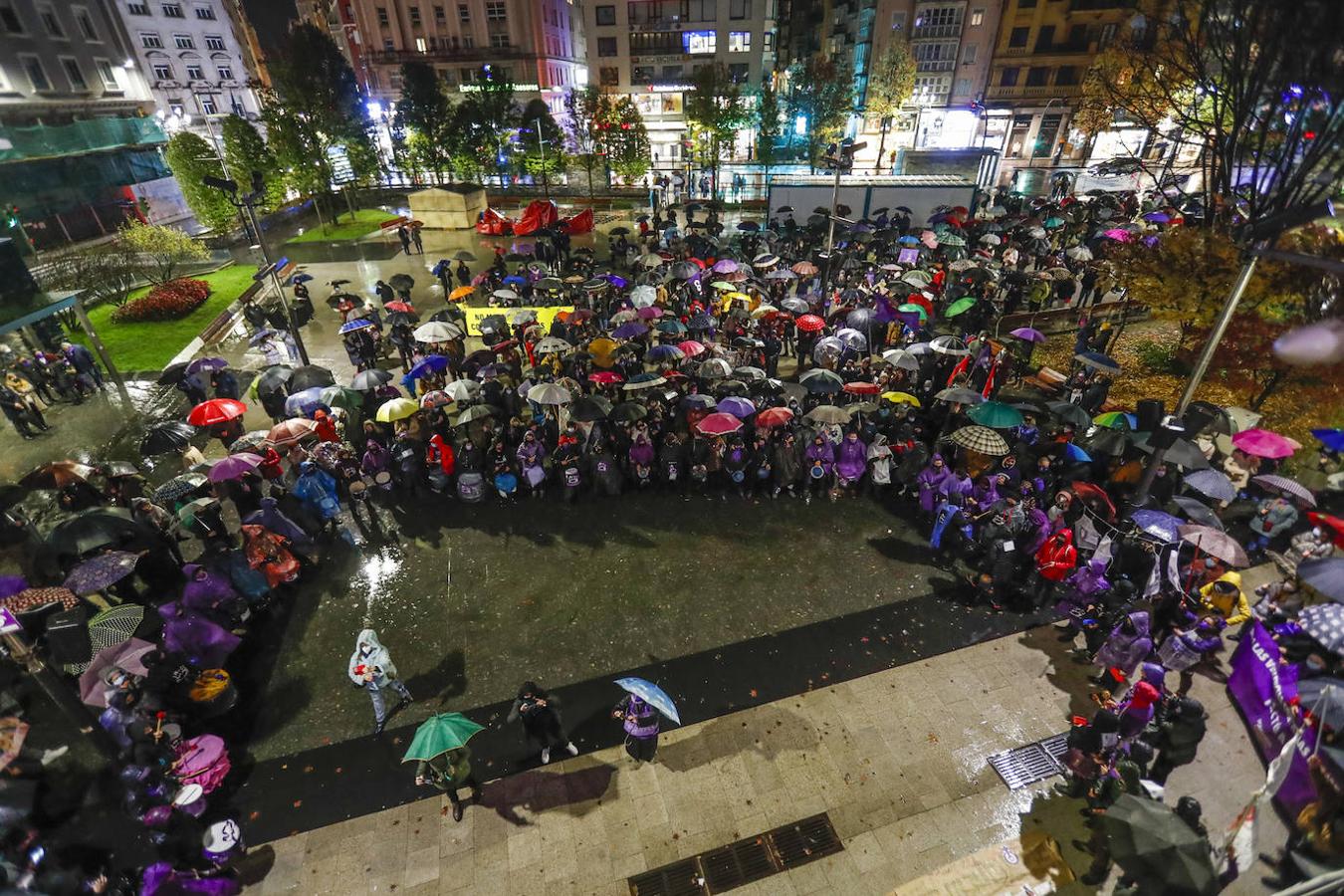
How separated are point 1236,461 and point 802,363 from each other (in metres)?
9.86

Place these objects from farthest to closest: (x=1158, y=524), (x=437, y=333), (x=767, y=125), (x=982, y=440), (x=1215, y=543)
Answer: (x=767, y=125), (x=437, y=333), (x=982, y=440), (x=1158, y=524), (x=1215, y=543)

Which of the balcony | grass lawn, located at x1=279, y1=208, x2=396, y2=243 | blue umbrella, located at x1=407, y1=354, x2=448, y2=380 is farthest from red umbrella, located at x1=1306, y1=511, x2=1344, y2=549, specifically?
the balcony

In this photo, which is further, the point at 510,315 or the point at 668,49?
the point at 668,49

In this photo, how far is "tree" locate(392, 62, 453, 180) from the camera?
42469 millimetres

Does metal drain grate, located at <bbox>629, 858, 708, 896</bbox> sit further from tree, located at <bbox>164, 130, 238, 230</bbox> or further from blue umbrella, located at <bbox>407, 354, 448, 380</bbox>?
tree, located at <bbox>164, 130, 238, 230</bbox>

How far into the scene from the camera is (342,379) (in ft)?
61.0

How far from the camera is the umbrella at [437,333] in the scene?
598 inches

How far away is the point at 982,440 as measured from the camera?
1053 cm

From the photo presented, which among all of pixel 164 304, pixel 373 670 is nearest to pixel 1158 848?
pixel 373 670

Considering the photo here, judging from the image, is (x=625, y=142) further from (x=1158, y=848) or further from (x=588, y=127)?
(x=1158, y=848)

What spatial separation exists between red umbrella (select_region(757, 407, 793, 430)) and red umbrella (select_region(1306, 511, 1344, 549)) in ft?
28.7

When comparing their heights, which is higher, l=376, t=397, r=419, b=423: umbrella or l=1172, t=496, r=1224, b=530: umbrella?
l=376, t=397, r=419, b=423: umbrella

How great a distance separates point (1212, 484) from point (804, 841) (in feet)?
28.8

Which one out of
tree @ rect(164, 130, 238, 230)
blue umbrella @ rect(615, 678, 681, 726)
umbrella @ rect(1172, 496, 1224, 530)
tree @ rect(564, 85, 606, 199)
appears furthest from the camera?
tree @ rect(564, 85, 606, 199)
